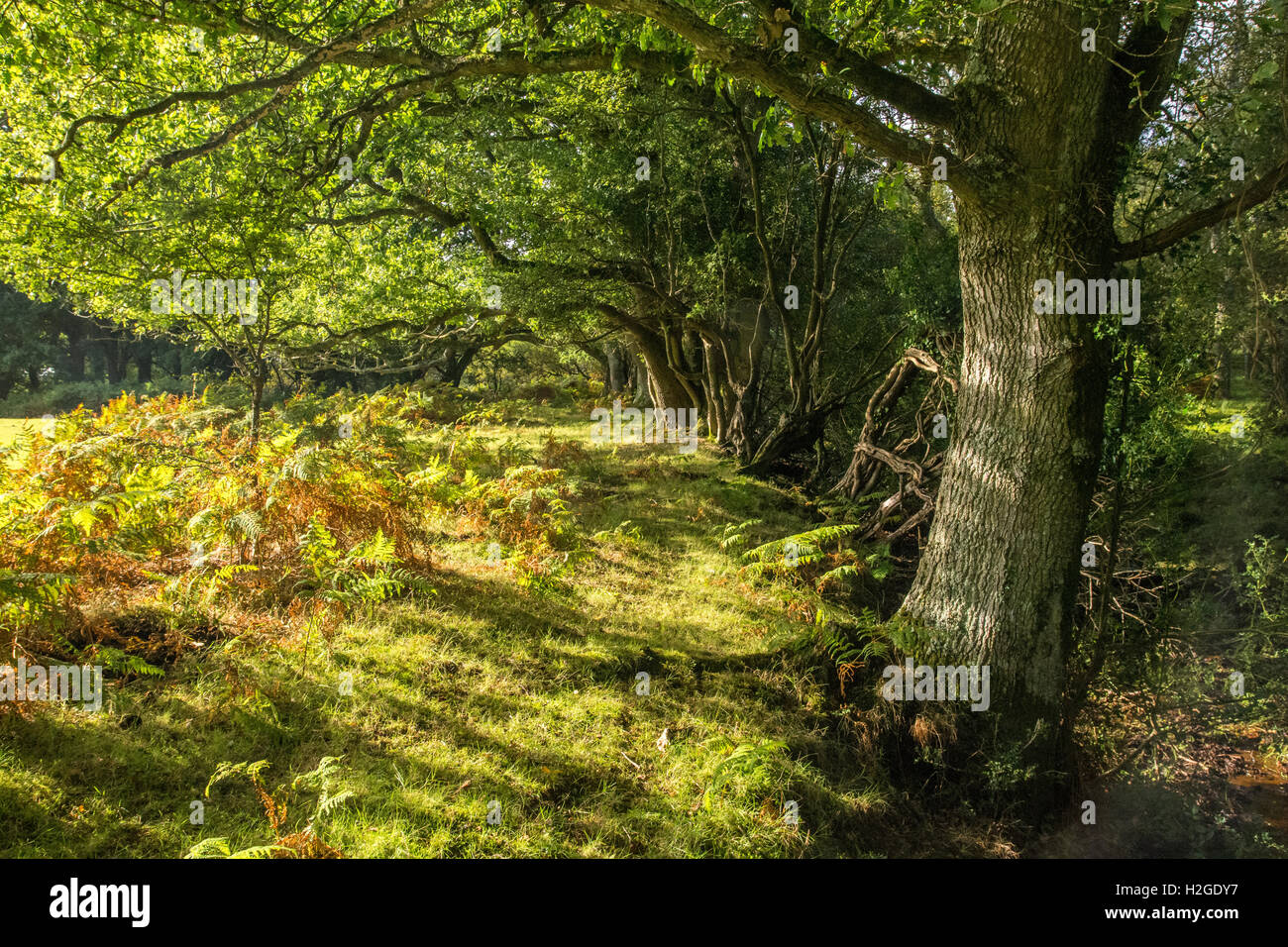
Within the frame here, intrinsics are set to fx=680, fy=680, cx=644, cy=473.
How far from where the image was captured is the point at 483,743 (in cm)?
450

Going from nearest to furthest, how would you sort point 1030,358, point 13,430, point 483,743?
point 483,743 → point 1030,358 → point 13,430

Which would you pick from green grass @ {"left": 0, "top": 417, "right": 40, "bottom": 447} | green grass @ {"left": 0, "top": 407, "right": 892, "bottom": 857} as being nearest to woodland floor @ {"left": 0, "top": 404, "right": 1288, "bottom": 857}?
green grass @ {"left": 0, "top": 407, "right": 892, "bottom": 857}

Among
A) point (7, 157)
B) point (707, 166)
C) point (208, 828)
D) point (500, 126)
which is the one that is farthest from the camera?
point (707, 166)

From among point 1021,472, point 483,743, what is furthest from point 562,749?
point 1021,472

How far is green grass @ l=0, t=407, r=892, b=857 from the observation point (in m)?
3.60

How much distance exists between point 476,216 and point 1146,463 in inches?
408

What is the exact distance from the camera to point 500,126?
36.3ft

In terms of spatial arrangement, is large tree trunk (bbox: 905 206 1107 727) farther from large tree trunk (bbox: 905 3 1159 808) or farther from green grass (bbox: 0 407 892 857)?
green grass (bbox: 0 407 892 857)

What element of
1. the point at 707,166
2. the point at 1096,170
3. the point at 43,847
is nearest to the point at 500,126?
the point at 707,166

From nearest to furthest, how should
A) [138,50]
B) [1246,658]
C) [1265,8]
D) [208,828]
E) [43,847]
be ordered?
[43,847] → [208,828] → [1265,8] → [1246,658] → [138,50]

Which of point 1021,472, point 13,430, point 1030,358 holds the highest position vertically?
point 1030,358

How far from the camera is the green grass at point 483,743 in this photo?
3.60 m

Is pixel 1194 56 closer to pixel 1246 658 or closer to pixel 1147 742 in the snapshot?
pixel 1246 658

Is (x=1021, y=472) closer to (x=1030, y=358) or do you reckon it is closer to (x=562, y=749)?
(x=1030, y=358)
